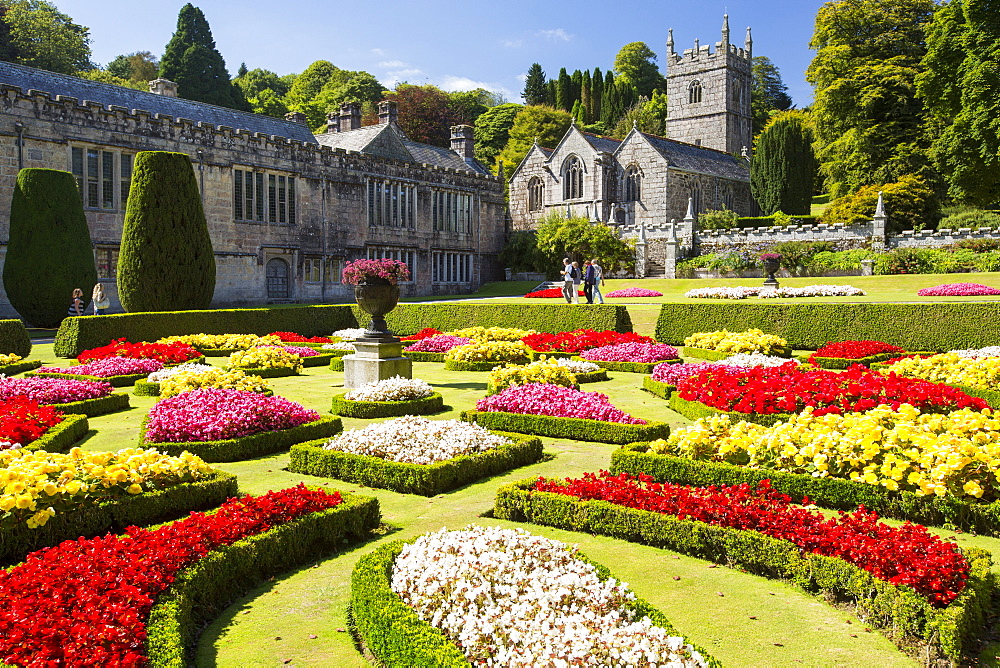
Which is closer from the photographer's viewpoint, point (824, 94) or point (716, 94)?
point (824, 94)

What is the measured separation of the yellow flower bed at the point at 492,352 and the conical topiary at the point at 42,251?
16.5 meters

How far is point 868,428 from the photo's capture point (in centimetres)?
694

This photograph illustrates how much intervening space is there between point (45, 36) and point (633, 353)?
209 feet

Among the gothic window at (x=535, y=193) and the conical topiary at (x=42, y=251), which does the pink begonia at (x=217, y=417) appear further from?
the gothic window at (x=535, y=193)

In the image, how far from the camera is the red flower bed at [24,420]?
26.8ft

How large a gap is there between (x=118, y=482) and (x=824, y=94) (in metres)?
49.1

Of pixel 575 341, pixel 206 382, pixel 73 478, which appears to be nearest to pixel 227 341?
pixel 206 382

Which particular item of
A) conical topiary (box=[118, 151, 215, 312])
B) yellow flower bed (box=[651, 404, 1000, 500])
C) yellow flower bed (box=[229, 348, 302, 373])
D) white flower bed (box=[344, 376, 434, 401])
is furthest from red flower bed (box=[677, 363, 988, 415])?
conical topiary (box=[118, 151, 215, 312])

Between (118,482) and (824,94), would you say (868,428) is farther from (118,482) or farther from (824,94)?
(824,94)

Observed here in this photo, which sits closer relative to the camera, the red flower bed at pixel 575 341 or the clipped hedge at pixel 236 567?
the clipped hedge at pixel 236 567

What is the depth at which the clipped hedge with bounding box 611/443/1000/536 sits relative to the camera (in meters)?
6.03

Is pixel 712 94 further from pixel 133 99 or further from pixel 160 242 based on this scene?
pixel 160 242

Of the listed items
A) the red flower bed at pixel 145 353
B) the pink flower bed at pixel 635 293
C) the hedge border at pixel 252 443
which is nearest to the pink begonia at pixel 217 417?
the hedge border at pixel 252 443

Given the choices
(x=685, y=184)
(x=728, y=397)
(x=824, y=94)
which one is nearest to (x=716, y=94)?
(x=685, y=184)
